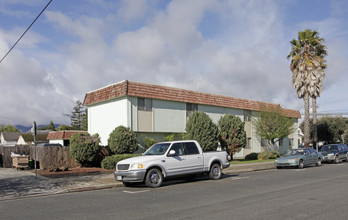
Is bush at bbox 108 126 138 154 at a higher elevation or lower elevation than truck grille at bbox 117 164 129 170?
higher

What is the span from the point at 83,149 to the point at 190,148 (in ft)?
30.2

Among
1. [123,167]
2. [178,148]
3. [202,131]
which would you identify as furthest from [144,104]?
[123,167]

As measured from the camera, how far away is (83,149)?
20.4m

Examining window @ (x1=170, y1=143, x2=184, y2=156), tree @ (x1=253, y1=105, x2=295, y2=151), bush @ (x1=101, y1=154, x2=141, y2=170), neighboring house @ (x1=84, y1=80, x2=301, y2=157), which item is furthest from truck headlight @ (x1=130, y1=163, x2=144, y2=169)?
tree @ (x1=253, y1=105, x2=295, y2=151)

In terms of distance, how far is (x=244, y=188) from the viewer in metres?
11.8

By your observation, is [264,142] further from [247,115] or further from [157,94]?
[157,94]

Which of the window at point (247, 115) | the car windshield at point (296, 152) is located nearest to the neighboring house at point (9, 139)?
the window at point (247, 115)

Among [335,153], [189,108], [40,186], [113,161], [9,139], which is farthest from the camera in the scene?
[9,139]

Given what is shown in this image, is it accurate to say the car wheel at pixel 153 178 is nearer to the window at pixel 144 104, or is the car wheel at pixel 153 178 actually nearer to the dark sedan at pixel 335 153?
the window at pixel 144 104

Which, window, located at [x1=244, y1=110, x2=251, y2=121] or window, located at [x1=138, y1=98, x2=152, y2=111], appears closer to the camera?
window, located at [x1=138, y1=98, x2=152, y2=111]

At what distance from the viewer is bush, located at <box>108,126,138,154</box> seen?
21.2 m

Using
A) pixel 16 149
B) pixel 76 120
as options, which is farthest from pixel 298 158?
pixel 76 120

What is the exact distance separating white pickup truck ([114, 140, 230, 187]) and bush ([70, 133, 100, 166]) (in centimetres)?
801

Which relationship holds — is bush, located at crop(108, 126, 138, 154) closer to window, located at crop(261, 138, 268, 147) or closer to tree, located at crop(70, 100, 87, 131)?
window, located at crop(261, 138, 268, 147)
